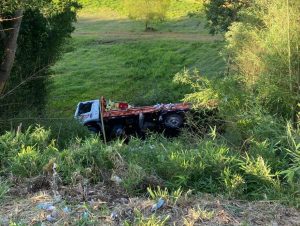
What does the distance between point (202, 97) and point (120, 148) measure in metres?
5.18

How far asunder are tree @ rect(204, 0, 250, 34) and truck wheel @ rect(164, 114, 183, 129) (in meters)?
8.03

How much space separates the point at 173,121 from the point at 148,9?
29546 millimetres

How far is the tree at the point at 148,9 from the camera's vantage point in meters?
45.1

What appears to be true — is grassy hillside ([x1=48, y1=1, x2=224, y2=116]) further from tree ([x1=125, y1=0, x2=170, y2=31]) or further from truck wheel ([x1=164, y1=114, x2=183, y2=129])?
truck wheel ([x1=164, y1=114, x2=183, y2=129])

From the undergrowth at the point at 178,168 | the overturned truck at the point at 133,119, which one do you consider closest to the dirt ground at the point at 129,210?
the undergrowth at the point at 178,168

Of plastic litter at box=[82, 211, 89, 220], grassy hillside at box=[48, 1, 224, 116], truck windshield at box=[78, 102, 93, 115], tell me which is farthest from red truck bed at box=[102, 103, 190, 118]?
plastic litter at box=[82, 211, 89, 220]

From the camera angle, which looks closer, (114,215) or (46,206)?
(114,215)

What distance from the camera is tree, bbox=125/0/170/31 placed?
45062mm

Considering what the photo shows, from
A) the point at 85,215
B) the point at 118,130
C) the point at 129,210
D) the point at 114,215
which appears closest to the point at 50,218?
the point at 85,215

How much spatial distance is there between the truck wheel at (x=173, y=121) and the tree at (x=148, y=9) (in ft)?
96.5

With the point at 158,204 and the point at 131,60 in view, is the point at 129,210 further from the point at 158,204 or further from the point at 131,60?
the point at 131,60

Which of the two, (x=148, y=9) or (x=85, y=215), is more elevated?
(x=85, y=215)

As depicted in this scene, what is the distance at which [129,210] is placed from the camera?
425 centimetres

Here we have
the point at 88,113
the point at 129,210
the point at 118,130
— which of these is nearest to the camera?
the point at 129,210
